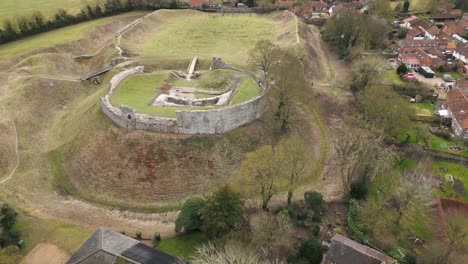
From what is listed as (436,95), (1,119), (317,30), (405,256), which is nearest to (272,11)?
(317,30)

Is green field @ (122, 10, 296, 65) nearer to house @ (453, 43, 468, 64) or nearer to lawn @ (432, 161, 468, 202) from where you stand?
house @ (453, 43, 468, 64)

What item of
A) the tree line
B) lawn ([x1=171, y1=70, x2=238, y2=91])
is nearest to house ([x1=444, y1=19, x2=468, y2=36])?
lawn ([x1=171, y1=70, x2=238, y2=91])

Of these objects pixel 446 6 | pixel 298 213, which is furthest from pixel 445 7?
pixel 298 213

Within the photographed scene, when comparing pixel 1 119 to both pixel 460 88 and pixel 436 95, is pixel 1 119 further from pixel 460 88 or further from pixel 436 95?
pixel 460 88

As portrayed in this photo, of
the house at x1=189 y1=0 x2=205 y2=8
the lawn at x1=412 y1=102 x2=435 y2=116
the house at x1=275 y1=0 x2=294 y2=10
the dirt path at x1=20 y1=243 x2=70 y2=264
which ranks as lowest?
the dirt path at x1=20 y1=243 x2=70 y2=264

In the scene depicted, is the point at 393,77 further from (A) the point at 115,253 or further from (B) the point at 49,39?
(B) the point at 49,39

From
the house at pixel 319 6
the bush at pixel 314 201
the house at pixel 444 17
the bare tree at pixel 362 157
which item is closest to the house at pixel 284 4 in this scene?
the house at pixel 319 6

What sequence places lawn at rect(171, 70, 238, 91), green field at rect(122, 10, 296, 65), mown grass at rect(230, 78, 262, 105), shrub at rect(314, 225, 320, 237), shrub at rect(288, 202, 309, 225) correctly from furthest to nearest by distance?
green field at rect(122, 10, 296, 65) → lawn at rect(171, 70, 238, 91) → mown grass at rect(230, 78, 262, 105) → shrub at rect(288, 202, 309, 225) → shrub at rect(314, 225, 320, 237)
